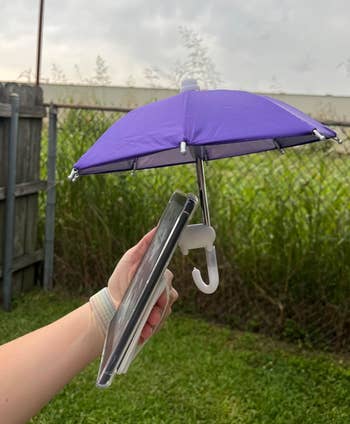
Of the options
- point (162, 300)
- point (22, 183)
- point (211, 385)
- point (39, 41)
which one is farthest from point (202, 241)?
point (39, 41)

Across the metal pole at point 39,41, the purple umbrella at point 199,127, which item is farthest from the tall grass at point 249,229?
the purple umbrella at point 199,127

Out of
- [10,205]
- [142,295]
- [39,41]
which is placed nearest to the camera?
[142,295]

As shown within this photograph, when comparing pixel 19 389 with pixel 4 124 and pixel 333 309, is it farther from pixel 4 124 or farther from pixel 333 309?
pixel 4 124

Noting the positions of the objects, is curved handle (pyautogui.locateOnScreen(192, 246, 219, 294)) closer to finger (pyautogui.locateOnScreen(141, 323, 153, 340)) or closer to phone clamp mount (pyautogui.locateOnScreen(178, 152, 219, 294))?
→ phone clamp mount (pyautogui.locateOnScreen(178, 152, 219, 294))

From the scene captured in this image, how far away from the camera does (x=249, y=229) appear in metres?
3.64

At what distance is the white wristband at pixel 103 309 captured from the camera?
1225 millimetres

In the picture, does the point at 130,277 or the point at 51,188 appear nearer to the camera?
the point at 130,277

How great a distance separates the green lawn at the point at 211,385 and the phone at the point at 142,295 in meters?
1.76

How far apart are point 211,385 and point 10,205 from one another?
1.81 meters

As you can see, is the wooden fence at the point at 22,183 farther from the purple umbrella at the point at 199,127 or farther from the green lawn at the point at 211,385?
the purple umbrella at the point at 199,127

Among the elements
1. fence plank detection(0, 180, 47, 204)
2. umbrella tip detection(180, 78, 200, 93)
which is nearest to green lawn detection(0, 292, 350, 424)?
fence plank detection(0, 180, 47, 204)

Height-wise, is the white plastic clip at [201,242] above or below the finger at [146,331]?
above

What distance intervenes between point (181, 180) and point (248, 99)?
2643 millimetres

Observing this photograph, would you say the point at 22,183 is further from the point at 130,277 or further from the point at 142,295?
the point at 142,295
